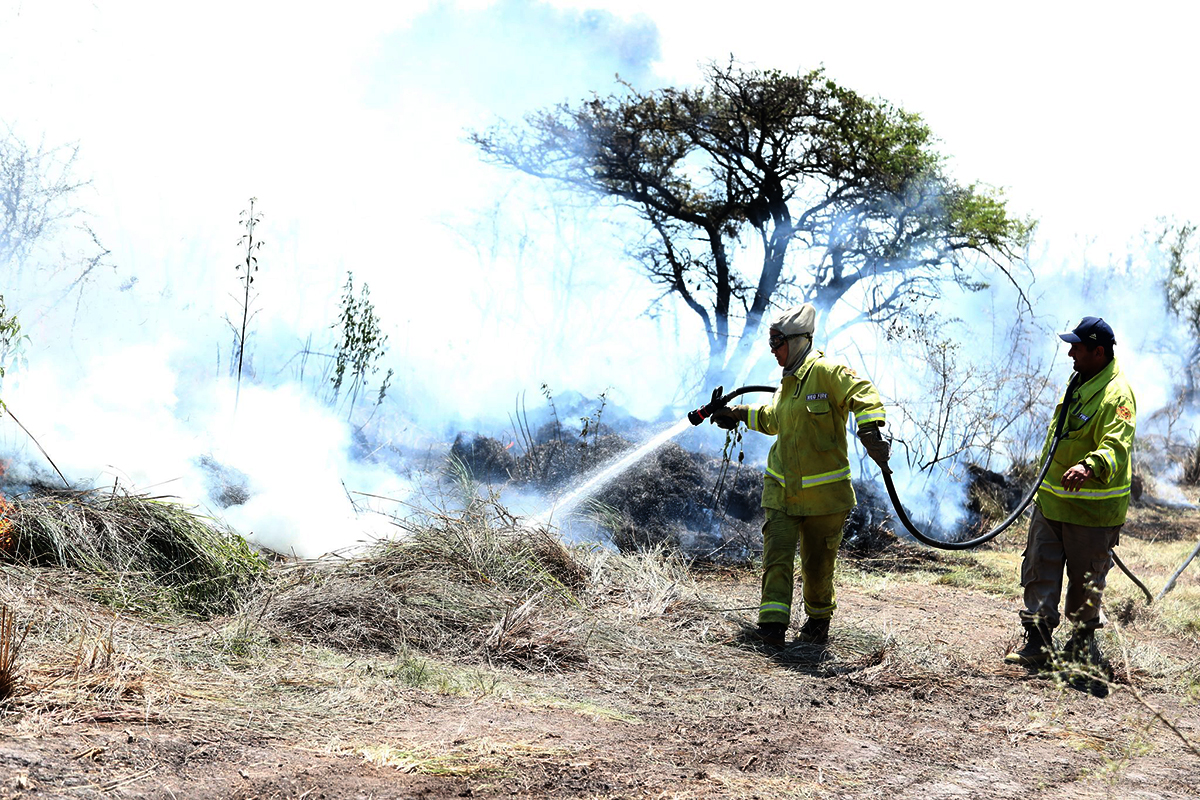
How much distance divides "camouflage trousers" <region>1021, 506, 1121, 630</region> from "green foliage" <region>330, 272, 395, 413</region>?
229 inches

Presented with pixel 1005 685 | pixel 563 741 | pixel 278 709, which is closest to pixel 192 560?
pixel 278 709

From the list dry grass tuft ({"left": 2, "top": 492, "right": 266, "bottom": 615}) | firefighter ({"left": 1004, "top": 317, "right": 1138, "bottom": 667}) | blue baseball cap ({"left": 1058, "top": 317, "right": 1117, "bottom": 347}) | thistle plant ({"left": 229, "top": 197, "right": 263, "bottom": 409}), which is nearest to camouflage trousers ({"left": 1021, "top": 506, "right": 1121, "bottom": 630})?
firefighter ({"left": 1004, "top": 317, "right": 1138, "bottom": 667})

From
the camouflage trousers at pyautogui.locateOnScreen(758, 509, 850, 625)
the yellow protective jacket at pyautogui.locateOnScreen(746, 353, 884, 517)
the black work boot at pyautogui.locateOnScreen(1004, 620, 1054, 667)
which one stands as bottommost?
the black work boot at pyautogui.locateOnScreen(1004, 620, 1054, 667)

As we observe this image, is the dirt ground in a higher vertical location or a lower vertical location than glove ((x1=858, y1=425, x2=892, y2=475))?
lower

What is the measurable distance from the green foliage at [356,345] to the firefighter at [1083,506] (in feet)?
19.1

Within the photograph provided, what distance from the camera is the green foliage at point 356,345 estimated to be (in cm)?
843

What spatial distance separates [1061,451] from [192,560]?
4.33 meters

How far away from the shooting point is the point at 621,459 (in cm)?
811

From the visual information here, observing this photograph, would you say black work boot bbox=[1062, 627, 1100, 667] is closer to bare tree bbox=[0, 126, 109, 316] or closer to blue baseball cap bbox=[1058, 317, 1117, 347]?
blue baseball cap bbox=[1058, 317, 1117, 347]

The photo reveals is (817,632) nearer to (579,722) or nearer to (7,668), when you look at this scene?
(579,722)

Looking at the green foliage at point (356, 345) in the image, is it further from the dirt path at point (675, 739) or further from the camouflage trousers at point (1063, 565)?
the camouflage trousers at point (1063, 565)

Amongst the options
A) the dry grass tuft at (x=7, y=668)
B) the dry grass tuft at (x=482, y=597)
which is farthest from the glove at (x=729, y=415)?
the dry grass tuft at (x=7, y=668)

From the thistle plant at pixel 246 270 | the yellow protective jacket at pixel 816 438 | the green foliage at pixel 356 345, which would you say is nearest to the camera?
the yellow protective jacket at pixel 816 438

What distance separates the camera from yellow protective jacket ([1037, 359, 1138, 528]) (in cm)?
441
